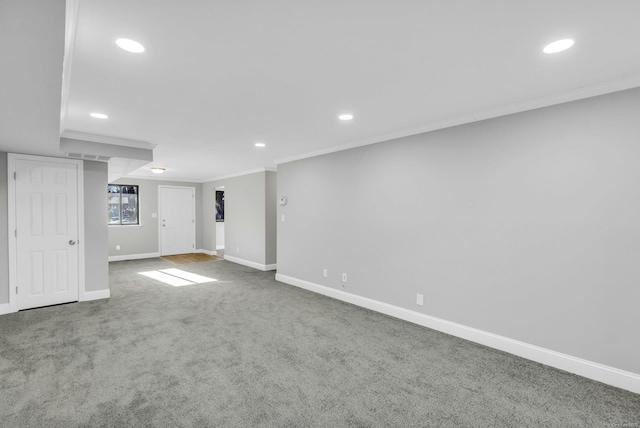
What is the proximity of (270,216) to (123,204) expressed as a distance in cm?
463

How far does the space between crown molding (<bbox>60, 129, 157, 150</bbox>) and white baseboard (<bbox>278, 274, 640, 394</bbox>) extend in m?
3.75

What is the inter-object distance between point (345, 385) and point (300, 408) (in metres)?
0.44

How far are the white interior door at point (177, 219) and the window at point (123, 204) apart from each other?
2.13ft

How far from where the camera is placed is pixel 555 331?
2.73 m

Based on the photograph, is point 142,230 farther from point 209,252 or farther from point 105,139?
point 105,139

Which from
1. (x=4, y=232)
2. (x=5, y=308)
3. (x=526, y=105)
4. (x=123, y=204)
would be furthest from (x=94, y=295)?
(x=526, y=105)

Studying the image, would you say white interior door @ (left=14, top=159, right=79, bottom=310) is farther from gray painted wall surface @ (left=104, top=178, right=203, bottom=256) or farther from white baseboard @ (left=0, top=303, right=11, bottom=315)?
gray painted wall surface @ (left=104, top=178, right=203, bottom=256)

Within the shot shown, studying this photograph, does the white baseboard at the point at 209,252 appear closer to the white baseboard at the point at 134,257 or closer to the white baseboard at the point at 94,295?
the white baseboard at the point at 134,257

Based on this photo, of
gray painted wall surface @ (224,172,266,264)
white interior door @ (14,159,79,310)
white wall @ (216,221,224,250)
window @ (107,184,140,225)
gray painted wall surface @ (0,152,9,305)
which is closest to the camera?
gray painted wall surface @ (0,152,9,305)

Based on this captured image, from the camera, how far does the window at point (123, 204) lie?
27.7 feet

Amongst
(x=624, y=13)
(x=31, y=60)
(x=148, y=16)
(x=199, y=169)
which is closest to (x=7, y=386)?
(x=31, y=60)

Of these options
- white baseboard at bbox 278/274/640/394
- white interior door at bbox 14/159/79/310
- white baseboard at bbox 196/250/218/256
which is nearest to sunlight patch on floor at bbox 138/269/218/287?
white interior door at bbox 14/159/79/310

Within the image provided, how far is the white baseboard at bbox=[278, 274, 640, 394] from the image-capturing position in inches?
95.3

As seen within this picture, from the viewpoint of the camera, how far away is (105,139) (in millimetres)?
4129
